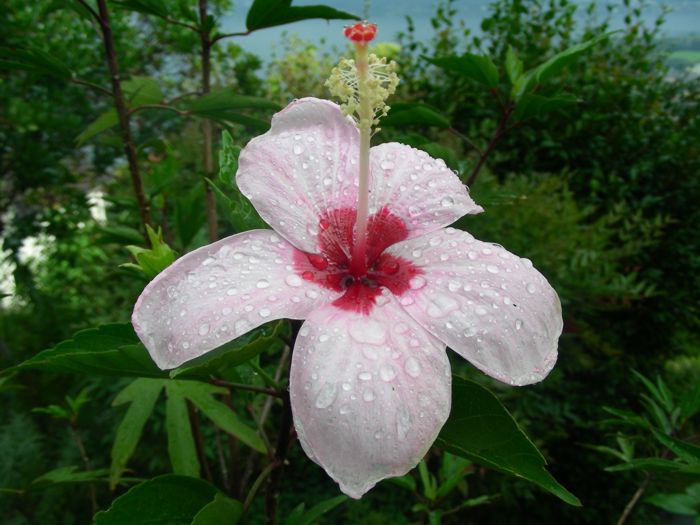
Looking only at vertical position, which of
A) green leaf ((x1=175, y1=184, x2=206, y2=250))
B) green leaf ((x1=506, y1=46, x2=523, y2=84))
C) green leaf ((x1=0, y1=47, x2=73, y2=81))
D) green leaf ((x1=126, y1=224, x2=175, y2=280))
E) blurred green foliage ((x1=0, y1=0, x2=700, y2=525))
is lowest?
blurred green foliage ((x1=0, y1=0, x2=700, y2=525))

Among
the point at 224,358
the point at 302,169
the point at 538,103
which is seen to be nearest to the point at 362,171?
the point at 302,169

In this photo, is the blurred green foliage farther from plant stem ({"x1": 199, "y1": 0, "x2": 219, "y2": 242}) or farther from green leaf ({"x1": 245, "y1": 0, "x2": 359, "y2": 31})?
green leaf ({"x1": 245, "y1": 0, "x2": 359, "y2": 31})

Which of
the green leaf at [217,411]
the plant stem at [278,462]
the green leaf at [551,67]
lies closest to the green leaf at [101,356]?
the plant stem at [278,462]

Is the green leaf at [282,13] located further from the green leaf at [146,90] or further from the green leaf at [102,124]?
the green leaf at [102,124]

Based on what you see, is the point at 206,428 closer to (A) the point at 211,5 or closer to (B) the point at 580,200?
(B) the point at 580,200

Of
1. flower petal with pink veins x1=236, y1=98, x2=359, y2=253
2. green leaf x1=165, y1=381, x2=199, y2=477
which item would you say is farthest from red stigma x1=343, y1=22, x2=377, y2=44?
green leaf x1=165, y1=381, x2=199, y2=477

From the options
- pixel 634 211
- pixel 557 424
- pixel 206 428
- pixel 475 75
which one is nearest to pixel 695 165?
pixel 634 211
